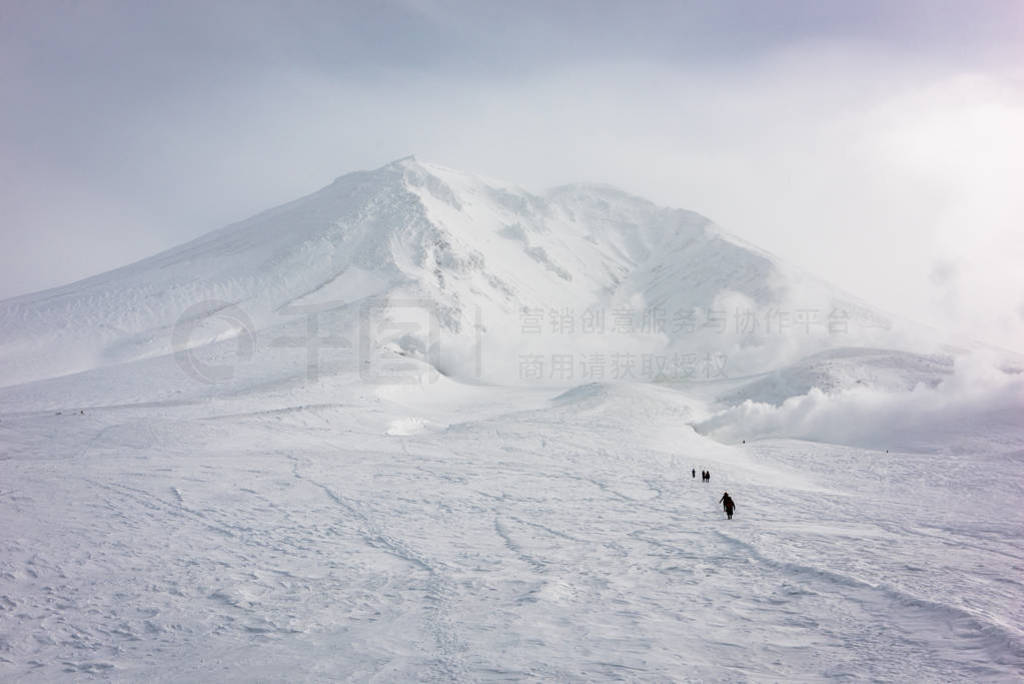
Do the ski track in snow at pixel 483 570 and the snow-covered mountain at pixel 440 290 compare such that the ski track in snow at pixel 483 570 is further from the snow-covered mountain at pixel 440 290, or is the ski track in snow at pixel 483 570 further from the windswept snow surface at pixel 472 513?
the snow-covered mountain at pixel 440 290

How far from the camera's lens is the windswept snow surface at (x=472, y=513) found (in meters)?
11.2

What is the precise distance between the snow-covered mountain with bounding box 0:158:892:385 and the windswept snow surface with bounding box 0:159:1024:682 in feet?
7.38

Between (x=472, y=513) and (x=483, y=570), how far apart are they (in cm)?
639

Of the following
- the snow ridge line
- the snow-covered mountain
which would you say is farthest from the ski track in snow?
the snow-covered mountain

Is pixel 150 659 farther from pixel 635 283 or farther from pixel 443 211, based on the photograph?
pixel 635 283

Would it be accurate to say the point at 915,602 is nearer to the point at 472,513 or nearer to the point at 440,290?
the point at 472,513

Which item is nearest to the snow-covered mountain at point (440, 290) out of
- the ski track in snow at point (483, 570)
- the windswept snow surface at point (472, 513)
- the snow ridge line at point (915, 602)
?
the windswept snow surface at point (472, 513)

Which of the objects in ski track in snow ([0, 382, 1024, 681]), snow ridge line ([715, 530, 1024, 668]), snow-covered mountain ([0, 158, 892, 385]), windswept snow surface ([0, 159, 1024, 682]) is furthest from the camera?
snow-covered mountain ([0, 158, 892, 385])

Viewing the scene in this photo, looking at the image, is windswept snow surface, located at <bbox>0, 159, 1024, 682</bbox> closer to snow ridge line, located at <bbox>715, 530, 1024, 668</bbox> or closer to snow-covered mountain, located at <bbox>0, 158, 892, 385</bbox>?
snow ridge line, located at <bbox>715, 530, 1024, 668</bbox>

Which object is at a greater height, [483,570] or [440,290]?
[440,290]

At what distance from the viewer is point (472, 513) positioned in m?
22.3

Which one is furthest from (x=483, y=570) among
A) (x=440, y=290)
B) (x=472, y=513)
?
(x=440, y=290)

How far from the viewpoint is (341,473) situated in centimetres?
2830

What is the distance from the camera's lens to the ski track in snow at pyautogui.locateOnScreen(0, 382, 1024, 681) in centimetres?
1069
